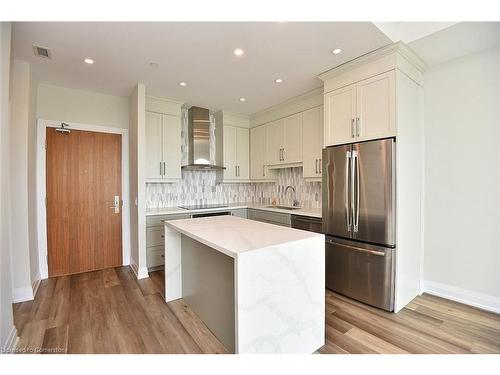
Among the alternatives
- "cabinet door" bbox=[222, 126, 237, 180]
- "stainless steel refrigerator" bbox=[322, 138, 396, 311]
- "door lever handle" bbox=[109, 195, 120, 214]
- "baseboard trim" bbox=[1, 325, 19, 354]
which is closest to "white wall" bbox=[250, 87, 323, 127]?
"cabinet door" bbox=[222, 126, 237, 180]

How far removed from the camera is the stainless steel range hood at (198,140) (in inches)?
159

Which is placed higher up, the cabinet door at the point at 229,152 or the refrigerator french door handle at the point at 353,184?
the cabinet door at the point at 229,152

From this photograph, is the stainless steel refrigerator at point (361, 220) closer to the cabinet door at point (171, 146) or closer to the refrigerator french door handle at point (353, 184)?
the refrigerator french door handle at point (353, 184)

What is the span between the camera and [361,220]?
7.98ft

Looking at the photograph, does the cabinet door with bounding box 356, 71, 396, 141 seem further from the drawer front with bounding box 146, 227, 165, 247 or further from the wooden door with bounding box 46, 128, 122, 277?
the wooden door with bounding box 46, 128, 122, 277

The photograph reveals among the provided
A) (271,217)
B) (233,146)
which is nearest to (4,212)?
(271,217)

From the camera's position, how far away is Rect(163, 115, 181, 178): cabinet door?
12.3 ft

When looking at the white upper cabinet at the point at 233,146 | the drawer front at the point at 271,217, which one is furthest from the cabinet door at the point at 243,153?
the drawer front at the point at 271,217

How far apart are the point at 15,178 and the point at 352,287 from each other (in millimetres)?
3790

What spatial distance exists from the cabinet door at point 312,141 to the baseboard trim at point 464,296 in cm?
184

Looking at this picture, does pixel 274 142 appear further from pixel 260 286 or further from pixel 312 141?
pixel 260 286

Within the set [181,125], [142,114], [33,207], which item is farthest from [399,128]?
[33,207]

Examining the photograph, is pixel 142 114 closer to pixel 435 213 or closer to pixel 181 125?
pixel 181 125
